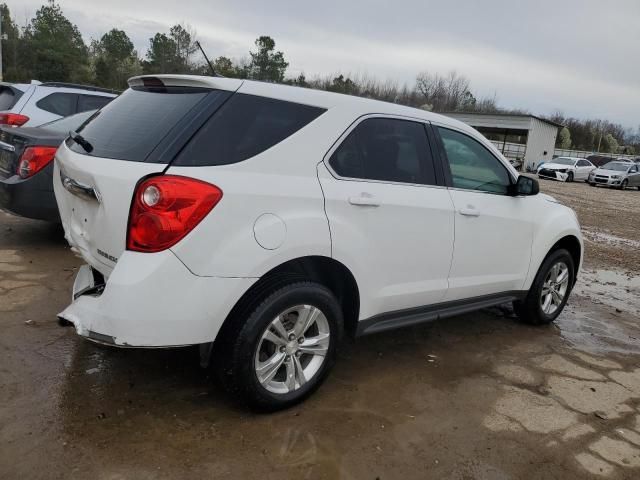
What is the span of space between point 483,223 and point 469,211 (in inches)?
8.7

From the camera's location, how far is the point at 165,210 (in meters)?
2.54

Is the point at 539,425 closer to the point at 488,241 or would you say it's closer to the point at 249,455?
the point at 488,241

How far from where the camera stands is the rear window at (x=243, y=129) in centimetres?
270

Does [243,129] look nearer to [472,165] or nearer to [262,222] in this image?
[262,222]

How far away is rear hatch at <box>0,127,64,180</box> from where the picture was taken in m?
5.25

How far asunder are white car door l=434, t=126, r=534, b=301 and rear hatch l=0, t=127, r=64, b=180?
380 centimetres

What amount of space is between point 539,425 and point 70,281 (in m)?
4.00

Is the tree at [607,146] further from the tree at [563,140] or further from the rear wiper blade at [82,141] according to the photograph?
the rear wiper blade at [82,141]

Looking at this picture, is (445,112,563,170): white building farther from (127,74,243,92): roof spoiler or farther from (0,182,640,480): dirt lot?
(127,74,243,92): roof spoiler

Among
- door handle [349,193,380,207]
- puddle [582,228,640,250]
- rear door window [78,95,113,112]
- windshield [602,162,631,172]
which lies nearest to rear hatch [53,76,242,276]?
door handle [349,193,380,207]

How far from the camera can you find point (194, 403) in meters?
3.10

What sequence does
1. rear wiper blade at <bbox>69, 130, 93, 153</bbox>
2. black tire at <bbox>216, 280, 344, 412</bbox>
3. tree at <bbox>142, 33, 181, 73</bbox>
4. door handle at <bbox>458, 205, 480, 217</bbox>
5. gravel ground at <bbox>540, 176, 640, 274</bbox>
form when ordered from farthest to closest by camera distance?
1. tree at <bbox>142, 33, 181, 73</bbox>
2. gravel ground at <bbox>540, 176, 640, 274</bbox>
3. door handle at <bbox>458, 205, 480, 217</bbox>
4. rear wiper blade at <bbox>69, 130, 93, 153</bbox>
5. black tire at <bbox>216, 280, 344, 412</bbox>

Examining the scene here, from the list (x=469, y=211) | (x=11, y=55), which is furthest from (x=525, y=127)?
(x=11, y=55)

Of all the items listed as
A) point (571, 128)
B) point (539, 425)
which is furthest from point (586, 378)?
point (571, 128)
